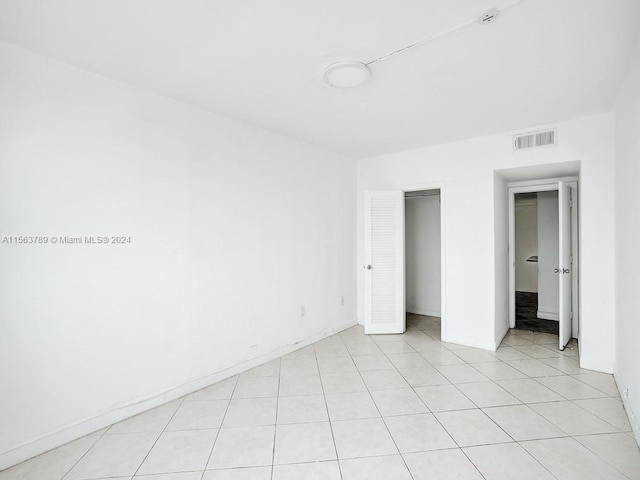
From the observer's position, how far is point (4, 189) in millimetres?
1979

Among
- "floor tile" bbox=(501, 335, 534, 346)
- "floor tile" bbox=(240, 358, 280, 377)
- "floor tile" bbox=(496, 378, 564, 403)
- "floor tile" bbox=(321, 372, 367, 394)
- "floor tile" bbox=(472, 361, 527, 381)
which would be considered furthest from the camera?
"floor tile" bbox=(501, 335, 534, 346)

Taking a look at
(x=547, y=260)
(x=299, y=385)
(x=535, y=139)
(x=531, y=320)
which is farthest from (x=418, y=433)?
(x=547, y=260)

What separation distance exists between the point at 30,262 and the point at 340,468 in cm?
231

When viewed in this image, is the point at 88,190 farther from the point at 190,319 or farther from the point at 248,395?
the point at 248,395

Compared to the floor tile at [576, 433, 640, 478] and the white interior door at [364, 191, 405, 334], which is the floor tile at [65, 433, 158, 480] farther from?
the white interior door at [364, 191, 405, 334]

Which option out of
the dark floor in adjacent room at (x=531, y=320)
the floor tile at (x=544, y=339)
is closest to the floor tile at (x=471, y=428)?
the floor tile at (x=544, y=339)

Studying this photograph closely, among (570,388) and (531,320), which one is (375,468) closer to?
(570,388)

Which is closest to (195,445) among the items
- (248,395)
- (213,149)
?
(248,395)

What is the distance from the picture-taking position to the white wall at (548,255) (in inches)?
205

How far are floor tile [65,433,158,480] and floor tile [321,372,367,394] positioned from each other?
1.43 metres

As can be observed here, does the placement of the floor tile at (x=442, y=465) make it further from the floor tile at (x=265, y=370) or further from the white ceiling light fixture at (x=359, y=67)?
the white ceiling light fixture at (x=359, y=67)

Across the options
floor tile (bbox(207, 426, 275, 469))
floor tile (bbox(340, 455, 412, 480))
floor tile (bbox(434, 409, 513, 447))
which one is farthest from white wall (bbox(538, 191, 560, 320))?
floor tile (bbox(207, 426, 275, 469))

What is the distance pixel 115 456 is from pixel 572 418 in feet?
10.5

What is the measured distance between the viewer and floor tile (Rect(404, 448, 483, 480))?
6.12ft
